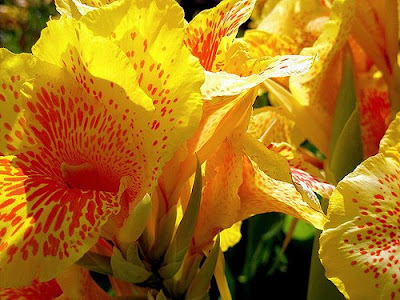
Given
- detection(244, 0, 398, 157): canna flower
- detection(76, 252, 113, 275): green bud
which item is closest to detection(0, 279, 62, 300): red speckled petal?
detection(76, 252, 113, 275): green bud

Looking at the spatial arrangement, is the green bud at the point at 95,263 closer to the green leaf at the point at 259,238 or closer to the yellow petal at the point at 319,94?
the yellow petal at the point at 319,94

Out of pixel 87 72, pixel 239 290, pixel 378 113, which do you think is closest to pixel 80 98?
pixel 87 72

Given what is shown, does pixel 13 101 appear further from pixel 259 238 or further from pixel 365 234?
pixel 259 238

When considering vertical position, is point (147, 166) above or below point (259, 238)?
above

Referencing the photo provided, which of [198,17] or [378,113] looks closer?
[198,17]

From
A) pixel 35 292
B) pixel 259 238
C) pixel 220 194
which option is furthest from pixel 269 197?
pixel 259 238

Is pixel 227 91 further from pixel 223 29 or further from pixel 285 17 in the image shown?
pixel 285 17
